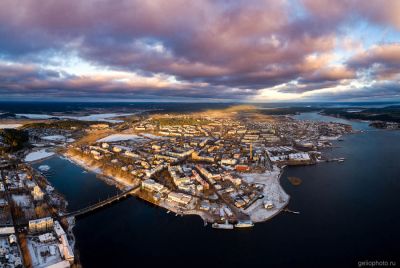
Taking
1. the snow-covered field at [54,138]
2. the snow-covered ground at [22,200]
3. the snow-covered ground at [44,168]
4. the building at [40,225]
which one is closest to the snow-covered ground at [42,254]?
the building at [40,225]

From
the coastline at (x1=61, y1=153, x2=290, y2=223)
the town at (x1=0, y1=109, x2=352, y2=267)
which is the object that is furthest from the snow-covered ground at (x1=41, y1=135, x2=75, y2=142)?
the coastline at (x1=61, y1=153, x2=290, y2=223)

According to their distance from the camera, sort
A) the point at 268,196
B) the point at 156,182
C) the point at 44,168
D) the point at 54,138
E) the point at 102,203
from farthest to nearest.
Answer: the point at 54,138 → the point at 44,168 → the point at 156,182 → the point at 268,196 → the point at 102,203

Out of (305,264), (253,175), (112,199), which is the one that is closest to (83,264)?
(112,199)

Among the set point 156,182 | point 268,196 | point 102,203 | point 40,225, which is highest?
point 156,182

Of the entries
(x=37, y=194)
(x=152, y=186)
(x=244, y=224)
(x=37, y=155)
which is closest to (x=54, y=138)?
(x=37, y=155)

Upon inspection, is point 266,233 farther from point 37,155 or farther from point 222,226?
point 37,155
